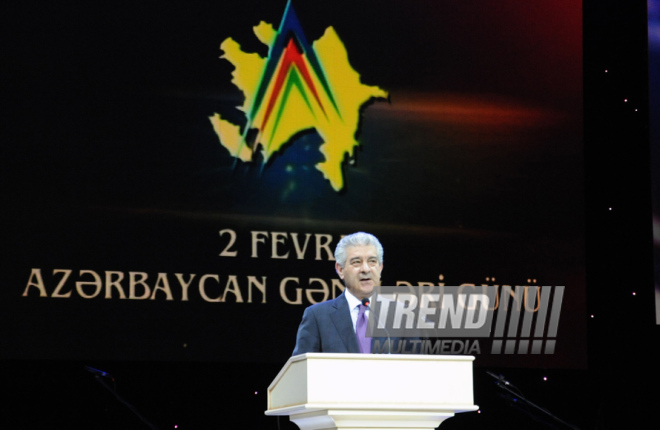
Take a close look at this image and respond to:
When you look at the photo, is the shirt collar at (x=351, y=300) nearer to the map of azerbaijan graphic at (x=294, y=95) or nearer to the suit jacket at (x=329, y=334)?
the suit jacket at (x=329, y=334)

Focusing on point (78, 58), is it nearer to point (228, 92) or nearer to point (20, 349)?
point (228, 92)

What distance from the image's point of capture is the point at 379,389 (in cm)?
250

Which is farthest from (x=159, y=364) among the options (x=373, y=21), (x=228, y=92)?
(x=373, y=21)

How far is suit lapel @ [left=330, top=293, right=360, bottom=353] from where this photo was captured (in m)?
3.17

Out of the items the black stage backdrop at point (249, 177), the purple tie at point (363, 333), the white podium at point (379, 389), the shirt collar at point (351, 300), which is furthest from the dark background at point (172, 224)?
the white podium at point (379, 389)

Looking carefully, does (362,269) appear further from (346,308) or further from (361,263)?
(346,308)

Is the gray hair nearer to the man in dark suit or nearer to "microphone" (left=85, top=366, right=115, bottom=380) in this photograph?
the man in dark suit

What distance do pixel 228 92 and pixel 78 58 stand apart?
2.48ft

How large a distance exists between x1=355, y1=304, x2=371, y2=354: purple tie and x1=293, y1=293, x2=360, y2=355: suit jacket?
25 mm

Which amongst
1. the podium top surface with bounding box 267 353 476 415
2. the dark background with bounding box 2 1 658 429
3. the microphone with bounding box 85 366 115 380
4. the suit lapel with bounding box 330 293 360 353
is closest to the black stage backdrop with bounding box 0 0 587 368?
the dark background with bounding box 2 1 658 429

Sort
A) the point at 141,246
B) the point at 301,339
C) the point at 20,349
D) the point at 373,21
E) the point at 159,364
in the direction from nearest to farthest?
1. the point at 301,339
2. the point at 20,349
3. the point at 141,246
4. the point at 159,364
5. the point at 373,21

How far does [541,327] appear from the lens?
5.28 m

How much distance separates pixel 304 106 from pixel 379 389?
9.04 feet

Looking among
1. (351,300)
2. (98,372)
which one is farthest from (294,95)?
(351,300)
